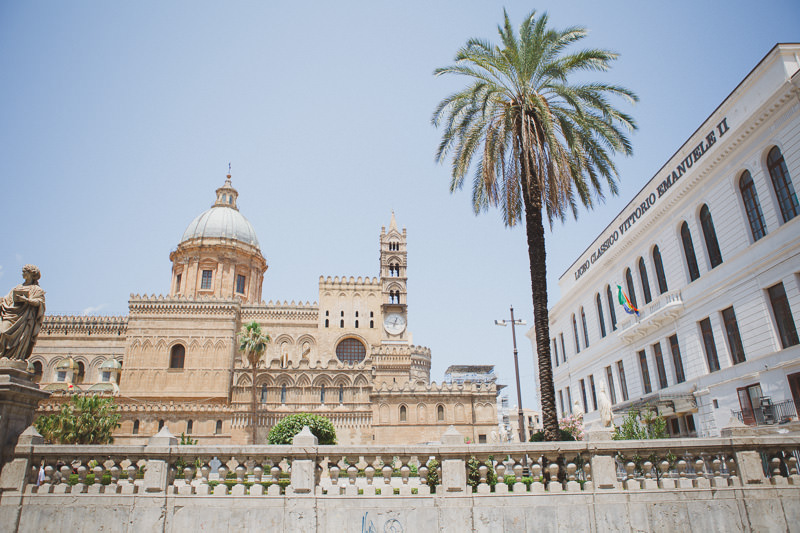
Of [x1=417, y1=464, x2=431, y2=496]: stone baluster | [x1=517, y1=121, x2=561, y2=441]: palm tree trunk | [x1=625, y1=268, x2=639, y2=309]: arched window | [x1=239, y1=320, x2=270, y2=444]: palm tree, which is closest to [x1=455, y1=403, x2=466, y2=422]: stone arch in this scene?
[x1=239, y1=320, x2=270, y2=444]: palm tree

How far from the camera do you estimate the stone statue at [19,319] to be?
9195 mm

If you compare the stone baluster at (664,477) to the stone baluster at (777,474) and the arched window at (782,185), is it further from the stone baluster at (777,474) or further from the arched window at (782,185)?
the arched window at (782,185)

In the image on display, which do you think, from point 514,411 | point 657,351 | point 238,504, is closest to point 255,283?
point 657,351

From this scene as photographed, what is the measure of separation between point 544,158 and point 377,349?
39.3 meters

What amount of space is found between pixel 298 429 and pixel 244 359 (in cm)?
1703

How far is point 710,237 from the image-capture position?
72.5 ft

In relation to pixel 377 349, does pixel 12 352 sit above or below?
below

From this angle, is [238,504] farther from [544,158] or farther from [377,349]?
[377,349]

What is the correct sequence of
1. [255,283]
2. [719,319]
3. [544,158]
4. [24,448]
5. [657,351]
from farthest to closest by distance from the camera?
[255,283] → [657,351] → [719,319] → [544,158] → [24,448]

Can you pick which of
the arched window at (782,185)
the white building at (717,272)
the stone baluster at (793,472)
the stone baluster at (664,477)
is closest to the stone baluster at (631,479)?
the stone baluster at (664,477)

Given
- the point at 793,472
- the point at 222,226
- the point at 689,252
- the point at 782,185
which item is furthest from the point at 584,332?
the point at 222,226

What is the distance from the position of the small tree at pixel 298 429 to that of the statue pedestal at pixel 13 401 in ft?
80.4

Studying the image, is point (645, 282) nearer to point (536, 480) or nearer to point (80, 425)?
point (536, 480)

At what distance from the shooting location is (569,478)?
8.69 m
